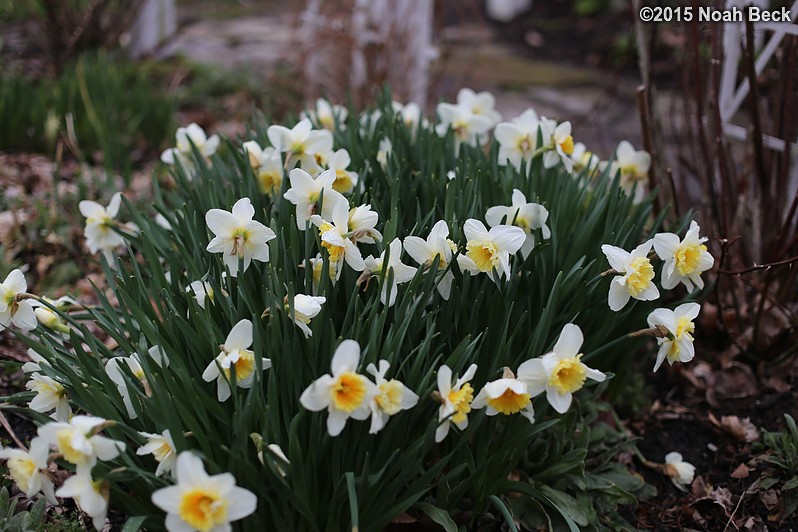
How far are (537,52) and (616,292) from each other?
5702 mm

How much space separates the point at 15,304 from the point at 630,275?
1270 mm

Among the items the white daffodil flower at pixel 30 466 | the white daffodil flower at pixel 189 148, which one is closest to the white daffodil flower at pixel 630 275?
the white daffodil flower at pixel 30 466

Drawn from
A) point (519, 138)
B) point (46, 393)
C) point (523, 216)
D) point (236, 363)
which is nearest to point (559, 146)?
point (519, 138)

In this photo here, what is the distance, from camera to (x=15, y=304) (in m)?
1.49

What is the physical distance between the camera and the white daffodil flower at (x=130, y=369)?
1350mm

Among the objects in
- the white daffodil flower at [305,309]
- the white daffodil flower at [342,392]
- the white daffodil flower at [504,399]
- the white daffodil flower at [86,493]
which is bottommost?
the white daffodil flower at [86,493]

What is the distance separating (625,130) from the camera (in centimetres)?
447

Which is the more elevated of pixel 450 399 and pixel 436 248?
pixel 436 248

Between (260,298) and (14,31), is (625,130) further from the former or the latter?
(14,31)

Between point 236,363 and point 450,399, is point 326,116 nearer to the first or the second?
point 236,363

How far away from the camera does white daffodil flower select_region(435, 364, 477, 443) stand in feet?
4.06

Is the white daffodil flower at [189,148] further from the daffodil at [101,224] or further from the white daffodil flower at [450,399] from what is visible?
the white daffodil flower at [450,399]

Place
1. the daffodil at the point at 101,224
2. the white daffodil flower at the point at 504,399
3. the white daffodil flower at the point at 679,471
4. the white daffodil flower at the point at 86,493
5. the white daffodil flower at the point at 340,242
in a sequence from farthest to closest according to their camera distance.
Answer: the daffodil at the point at 101,224 < the white daffodil flower at the point at 679,471 < the white daffodil flower at the point at 340,242 < the white daffodil flower at the point at 504,399 < the white daffodil flower at the point at 86,493

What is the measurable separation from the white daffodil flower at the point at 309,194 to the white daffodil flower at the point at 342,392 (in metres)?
0.44
